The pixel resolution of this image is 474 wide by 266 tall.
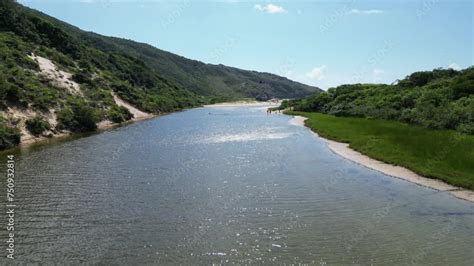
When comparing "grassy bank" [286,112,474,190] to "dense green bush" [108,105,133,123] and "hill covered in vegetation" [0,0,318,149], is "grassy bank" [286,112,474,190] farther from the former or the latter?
"dense green bush" [108,105,133,123]

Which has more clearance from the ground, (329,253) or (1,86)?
(1,86)

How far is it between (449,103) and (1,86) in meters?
64.6

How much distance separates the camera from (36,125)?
58.2m

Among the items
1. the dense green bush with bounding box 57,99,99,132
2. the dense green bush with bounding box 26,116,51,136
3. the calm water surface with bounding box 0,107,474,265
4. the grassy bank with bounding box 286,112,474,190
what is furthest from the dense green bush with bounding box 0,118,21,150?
the grassy bank with bounding box 286,112,474,190

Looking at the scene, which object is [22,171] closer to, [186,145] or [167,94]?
[186,145]

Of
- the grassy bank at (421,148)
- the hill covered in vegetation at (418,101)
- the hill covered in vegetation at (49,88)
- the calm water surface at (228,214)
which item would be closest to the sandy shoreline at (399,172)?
the grassy bank at (421,148)

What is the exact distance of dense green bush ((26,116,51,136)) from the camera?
188 feet

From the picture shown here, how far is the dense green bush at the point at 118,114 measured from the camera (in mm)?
85900

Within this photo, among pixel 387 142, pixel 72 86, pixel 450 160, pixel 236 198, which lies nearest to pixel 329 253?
pixel 236 198

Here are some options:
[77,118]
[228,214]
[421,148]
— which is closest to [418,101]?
[421,148]

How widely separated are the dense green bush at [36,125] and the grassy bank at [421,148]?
129 feet

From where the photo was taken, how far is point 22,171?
35656mm

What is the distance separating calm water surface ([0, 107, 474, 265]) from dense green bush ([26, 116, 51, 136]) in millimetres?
15089

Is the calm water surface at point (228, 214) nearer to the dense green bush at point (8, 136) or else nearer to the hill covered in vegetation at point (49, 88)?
the dense green bush at point (8, 136)
